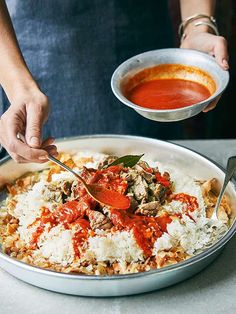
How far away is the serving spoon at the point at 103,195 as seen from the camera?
168 centimetres

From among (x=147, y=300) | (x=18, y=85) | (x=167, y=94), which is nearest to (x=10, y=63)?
(x=18, y=85)

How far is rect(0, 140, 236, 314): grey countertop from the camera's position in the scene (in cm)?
154

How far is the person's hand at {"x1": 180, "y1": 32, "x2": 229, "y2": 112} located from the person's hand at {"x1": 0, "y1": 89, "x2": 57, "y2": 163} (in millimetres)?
498

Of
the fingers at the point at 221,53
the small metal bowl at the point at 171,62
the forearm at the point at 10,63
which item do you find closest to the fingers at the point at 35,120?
the forearm at the point at 10,63

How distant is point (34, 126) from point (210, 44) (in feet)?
2.43

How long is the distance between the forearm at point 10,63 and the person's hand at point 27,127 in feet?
0.20

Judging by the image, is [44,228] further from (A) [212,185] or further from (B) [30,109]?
(A) [212,185]

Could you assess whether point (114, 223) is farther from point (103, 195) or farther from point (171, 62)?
point (171, 62)

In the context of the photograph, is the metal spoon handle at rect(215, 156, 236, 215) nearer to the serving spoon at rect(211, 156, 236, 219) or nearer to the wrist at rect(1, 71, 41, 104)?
the serving spoon at rect(211, 156, 236, 219)

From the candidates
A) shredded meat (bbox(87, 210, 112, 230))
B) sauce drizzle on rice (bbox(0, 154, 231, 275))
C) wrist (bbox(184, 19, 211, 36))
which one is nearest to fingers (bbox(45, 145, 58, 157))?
sauce drizzle on rice (bbox(0, 154, 231, 275))

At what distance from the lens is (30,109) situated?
5.70 ft

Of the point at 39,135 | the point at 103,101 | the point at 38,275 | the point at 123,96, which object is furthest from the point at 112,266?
the point at 103,101

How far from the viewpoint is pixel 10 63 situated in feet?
6.31

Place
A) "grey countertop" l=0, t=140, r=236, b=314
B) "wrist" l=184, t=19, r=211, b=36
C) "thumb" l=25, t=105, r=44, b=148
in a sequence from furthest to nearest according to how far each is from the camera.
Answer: "wrist" l=184, t=19, r=211, b=36
"thumb" l=25, t=105, r=44, b=148
"grey countertop" l=0, t=140, r=236, b=314
